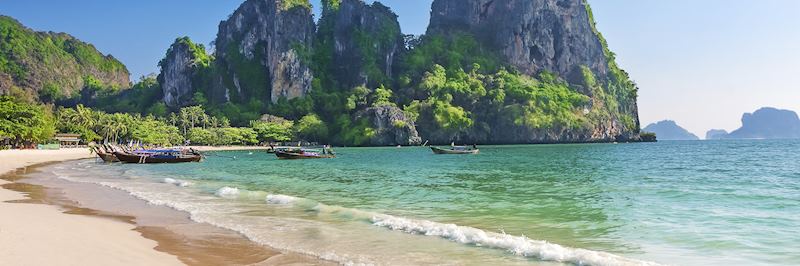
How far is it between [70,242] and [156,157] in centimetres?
4510

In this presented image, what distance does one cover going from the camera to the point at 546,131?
135m

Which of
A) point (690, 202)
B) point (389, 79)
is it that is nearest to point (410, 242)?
point (690, 202)

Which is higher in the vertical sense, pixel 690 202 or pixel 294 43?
pixel 294 43

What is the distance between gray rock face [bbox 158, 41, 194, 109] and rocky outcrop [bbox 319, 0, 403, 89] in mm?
43216

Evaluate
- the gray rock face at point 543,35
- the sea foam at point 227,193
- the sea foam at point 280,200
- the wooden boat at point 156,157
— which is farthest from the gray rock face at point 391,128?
the sea foam at point 280,200

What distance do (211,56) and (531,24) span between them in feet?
343

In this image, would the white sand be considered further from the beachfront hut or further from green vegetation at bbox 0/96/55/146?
the beachfront hut

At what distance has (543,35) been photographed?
16412 cm

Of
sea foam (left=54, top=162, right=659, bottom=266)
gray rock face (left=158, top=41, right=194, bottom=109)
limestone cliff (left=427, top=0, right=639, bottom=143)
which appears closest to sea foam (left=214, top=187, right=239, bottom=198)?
sea foam (left=54, top=162, right=659, bottom=266)

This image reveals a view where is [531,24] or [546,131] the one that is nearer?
[546,131]

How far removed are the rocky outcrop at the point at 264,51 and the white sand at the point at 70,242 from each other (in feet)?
465

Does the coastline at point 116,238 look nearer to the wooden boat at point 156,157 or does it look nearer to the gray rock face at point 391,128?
the wooden boat at point 156,157

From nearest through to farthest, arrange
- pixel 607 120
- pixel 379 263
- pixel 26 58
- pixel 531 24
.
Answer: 1. pixel 379 263
2. pixel 607 120
3. pixel 531 24
4. pixel 26 58

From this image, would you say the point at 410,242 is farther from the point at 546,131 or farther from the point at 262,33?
the point at 262,33
